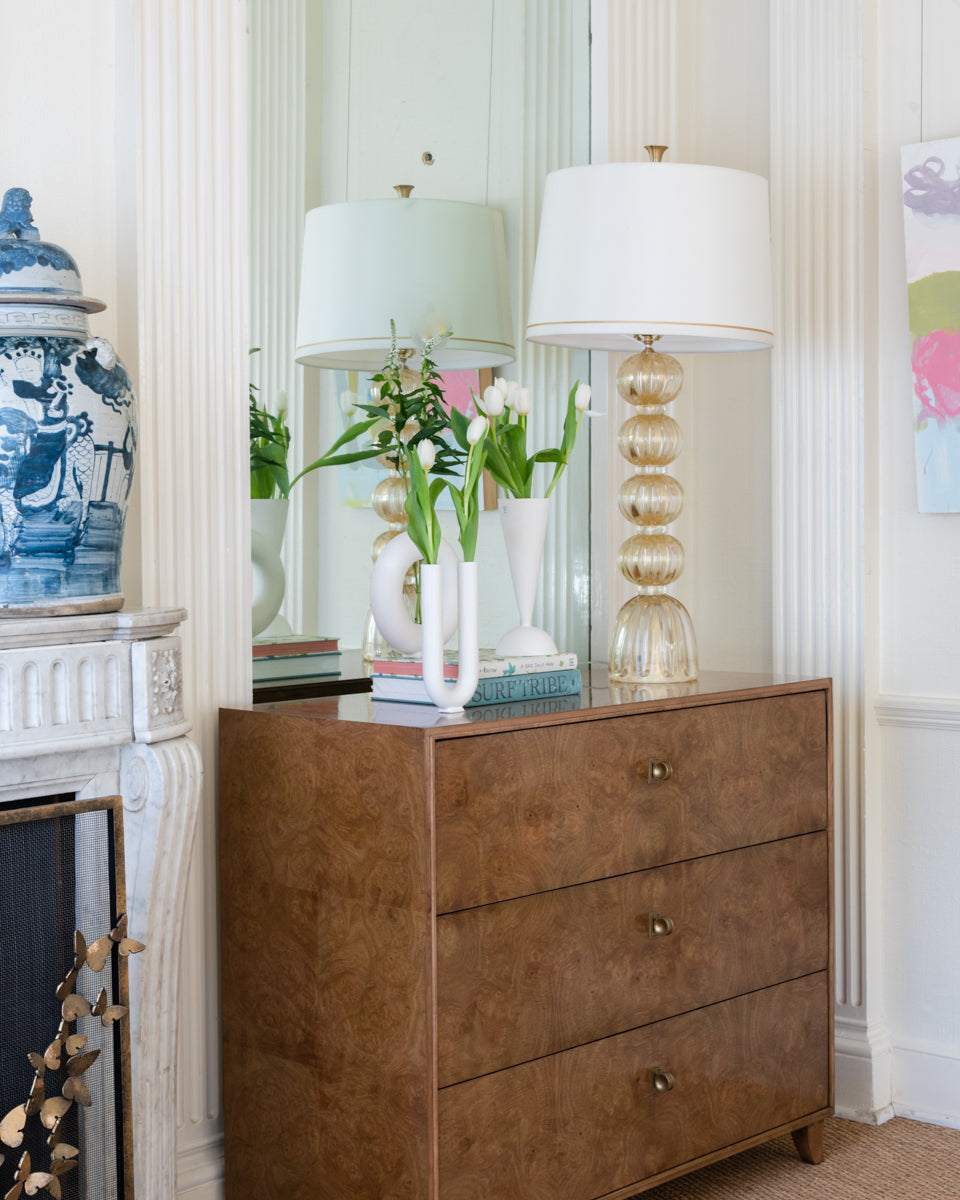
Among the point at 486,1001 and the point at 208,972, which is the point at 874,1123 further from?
the point at 208,972

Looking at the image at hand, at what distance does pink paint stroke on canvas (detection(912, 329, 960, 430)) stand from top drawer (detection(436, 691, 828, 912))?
63 centimetres

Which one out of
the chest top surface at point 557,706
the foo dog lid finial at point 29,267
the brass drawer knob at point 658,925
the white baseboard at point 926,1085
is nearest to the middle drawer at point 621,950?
the brass drawer knob at point 658,925

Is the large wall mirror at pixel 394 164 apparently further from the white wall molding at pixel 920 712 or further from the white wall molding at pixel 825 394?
the white wall molding at pixel 920 712

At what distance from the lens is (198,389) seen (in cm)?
209

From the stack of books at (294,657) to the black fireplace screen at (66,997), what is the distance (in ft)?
1.97

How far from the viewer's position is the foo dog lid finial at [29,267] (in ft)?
5.33

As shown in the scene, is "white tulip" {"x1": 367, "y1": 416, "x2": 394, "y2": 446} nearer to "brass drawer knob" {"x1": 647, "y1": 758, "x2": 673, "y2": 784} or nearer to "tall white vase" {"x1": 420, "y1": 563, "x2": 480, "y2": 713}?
"tall white vase" {"x1": 420, "y1": 563, "x2": 480, "y2": 713}

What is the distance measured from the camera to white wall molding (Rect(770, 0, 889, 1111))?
276 cm

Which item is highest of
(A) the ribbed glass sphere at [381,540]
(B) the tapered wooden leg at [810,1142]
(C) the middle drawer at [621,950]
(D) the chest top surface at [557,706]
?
(A) the ribbed glass sphere at [381,540]

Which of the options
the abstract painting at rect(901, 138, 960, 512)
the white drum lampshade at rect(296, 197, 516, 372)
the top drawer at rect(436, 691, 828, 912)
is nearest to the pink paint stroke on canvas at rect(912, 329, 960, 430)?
the abstract painting at rect(901, 138, 960, 512)

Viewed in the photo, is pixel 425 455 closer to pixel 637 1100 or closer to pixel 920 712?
pixel 637 1100

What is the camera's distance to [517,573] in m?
2.33

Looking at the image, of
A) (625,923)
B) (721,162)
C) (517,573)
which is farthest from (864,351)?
(625,923)

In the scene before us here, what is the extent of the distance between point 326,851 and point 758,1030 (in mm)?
880
